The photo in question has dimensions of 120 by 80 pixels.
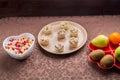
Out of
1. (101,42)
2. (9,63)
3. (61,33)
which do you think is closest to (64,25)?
(61,33)

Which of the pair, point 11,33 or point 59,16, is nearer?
point 11,33

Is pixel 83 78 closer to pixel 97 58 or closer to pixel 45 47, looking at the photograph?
pixel 97 58

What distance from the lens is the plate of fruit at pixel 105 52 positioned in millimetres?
942

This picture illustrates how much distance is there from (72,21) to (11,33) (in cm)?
33

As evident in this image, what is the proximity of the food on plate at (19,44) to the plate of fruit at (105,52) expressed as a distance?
28 centimetres

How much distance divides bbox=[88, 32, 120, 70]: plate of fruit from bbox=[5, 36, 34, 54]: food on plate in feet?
0.93

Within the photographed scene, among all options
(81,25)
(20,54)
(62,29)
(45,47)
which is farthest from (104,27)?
(20,54)

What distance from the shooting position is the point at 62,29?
3.69 feet

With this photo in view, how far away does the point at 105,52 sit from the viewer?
100 centimetres

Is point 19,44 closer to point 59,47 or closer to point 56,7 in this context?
point 59,47

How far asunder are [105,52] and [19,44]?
39cm

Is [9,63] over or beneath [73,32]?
beneath

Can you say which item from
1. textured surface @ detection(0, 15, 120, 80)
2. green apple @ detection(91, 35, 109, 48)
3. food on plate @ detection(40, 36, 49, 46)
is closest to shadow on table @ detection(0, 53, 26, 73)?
textured surface @ detection(0, 15, 120, 80)

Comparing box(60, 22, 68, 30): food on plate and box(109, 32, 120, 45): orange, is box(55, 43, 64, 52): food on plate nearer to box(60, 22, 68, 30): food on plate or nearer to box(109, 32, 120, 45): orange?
box(60, 22, 68, 30): food on plate
